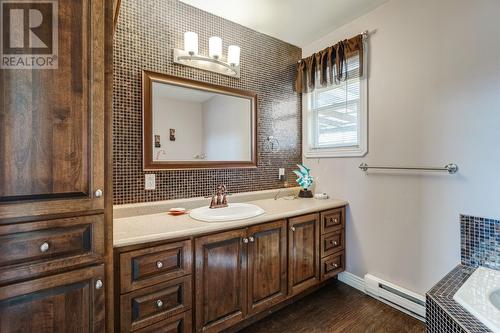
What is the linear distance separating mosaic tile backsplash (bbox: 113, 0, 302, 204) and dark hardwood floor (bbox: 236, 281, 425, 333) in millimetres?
1118

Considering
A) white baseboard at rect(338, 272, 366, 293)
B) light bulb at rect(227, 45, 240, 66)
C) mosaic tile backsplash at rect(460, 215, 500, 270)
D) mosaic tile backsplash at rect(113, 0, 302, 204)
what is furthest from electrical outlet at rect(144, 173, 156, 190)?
mosaic tile backsplash at rect(460, 215, 500, 270)

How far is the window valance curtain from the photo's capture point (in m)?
2.19

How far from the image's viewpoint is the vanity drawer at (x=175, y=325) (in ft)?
4.22

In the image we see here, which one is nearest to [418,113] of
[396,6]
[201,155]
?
[396,6]

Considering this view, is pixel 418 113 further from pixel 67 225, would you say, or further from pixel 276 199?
pixel 67 225

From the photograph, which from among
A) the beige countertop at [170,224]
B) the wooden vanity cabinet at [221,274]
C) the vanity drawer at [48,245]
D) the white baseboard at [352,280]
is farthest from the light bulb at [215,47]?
the white baseboard at [352,280]

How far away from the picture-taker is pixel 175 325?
1359 millimetres

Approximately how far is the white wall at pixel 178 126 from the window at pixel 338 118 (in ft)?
4.27

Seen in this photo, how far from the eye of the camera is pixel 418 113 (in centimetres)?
186

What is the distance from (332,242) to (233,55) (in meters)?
1.94

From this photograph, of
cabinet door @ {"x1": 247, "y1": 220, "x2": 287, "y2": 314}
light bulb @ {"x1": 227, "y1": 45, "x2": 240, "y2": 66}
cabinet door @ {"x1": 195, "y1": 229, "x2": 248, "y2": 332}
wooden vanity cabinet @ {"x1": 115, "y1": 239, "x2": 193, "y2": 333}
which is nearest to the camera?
wooden vanity cabinet @ {"x1": 115, "y1": 239, "x2": 193, "y2": 333}

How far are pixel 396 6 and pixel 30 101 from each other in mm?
2541

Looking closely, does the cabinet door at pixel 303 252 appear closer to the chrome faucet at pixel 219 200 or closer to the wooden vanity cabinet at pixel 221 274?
the wooden vanity cabinet at pixel 221 274

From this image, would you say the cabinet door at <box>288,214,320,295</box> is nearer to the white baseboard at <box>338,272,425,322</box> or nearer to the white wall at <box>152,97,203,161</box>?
the white baseboard at <box>338,272,425,322</box>
